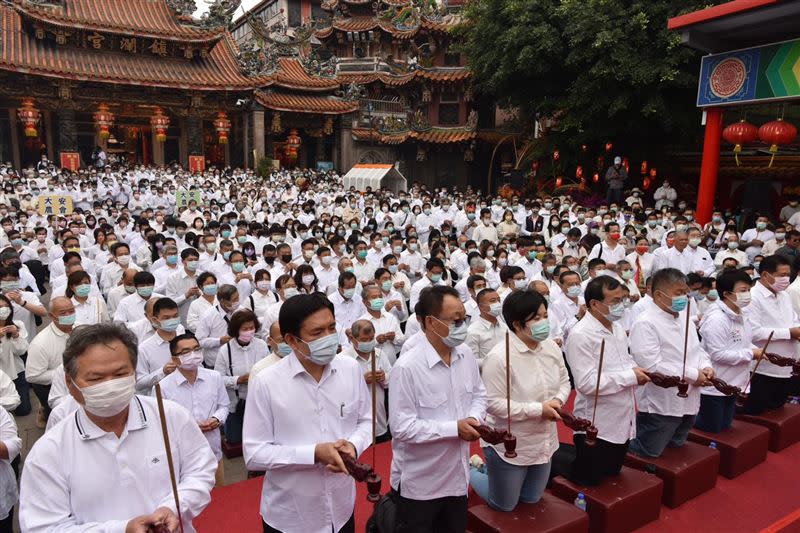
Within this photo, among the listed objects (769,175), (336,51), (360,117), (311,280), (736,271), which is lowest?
(311,280)

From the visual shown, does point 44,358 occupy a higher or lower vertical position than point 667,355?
lower

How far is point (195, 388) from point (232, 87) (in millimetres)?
21780

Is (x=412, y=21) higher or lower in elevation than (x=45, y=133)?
higher

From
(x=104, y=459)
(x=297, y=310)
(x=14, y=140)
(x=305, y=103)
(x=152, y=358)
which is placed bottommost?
(x=152, y=358)

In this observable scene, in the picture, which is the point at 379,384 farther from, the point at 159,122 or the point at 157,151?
the point at 157,151

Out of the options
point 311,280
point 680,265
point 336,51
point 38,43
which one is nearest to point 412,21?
point 336,51

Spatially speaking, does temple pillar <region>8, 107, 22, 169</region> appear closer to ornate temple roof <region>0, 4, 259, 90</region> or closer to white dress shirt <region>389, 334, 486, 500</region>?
ornate temple roof <region>0, 4, 259, 90</region>

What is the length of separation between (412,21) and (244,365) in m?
26.7

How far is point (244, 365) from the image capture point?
17.6 ft

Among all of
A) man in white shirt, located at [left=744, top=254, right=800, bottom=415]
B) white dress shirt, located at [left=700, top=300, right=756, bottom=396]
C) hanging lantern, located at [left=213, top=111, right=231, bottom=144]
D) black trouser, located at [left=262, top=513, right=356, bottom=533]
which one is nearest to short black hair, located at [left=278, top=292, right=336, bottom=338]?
black trouser, located at [left=262, top=513, right=356, bottom=533]

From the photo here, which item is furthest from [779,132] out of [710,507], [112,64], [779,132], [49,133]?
[49,133]

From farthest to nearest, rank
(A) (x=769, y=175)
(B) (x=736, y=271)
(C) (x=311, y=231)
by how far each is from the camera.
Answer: (A) (x=769, y=175), (C) (x=311, y=231), (B) (x=736, y=271)

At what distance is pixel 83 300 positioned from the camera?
20.0 feet

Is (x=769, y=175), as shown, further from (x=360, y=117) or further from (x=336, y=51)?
(x=336, y=51)
